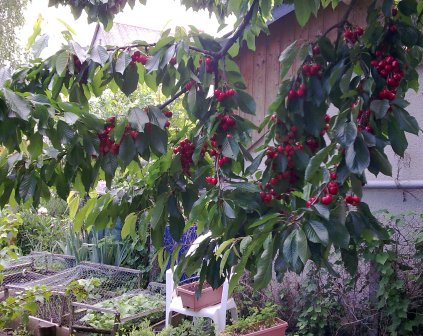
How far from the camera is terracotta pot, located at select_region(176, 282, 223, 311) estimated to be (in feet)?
13.1

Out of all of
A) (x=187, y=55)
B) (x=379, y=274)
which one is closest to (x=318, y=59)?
(x=187, y=55)

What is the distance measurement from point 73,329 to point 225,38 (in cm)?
319

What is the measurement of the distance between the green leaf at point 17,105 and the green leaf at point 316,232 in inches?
30.0

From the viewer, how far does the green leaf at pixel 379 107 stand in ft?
4.05

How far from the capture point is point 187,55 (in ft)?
5.63

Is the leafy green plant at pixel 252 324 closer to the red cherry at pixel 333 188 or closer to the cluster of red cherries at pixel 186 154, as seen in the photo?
the cluster of red cherries at pixel 186 154

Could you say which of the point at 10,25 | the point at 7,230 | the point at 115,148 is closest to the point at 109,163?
the point at 115,148

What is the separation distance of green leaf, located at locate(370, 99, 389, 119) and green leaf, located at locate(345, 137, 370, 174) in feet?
0.39

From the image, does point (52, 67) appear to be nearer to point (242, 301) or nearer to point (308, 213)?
point (308, 213)

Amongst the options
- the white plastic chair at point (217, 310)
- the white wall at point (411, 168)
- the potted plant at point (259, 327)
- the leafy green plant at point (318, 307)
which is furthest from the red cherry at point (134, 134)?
→ the white wall at point (411, 168)

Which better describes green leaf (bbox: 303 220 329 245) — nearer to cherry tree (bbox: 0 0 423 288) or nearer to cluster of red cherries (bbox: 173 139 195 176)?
cherry tree (bbox: 0 0 423 288)

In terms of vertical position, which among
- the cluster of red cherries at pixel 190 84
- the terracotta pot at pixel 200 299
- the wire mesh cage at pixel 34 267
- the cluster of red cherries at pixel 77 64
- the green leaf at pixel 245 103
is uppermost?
the cluster of red cherries at pixel 77 64

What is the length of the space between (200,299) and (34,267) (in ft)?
8.88

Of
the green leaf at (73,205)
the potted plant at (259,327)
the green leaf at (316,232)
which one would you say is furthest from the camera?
the potted plant at (259,327)
